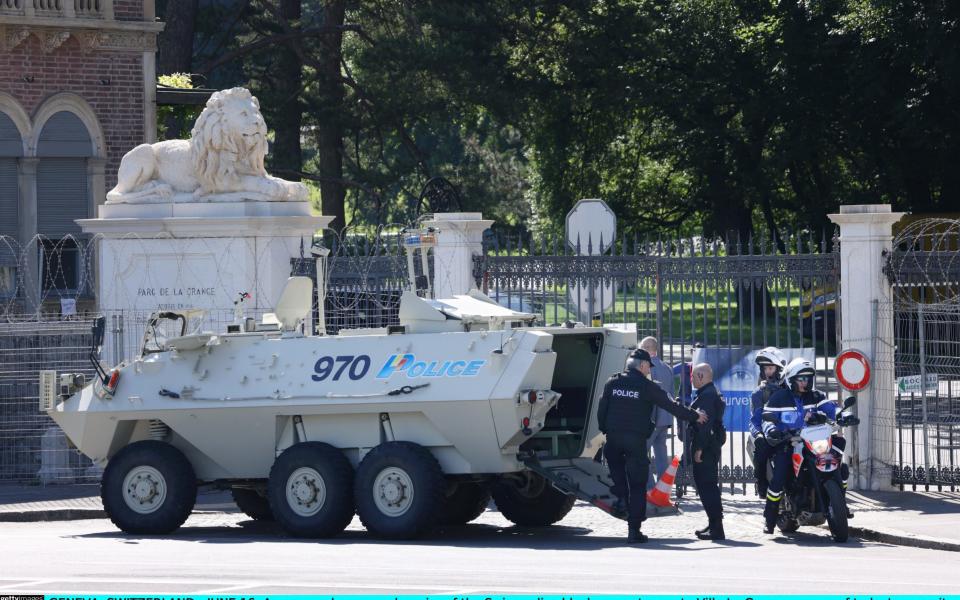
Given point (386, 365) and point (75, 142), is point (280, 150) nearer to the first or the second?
point (75, 142)

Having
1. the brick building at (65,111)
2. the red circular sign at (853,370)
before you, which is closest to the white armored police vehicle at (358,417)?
the red circular sign at (853,370)

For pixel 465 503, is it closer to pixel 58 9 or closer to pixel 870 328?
pixel 870 328

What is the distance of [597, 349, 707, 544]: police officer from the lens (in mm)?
13695

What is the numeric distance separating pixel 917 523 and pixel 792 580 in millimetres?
3966

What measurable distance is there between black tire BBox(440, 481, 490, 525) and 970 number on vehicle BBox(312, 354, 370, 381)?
1.55 metres

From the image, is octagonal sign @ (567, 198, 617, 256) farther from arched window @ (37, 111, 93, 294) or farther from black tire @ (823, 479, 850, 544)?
arched window @ (37, 111, 93, 294)

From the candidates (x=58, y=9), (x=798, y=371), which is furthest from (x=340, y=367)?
(x=58, y=9)

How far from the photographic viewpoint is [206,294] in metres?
19.1

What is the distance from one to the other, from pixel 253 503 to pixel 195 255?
4.10 meters

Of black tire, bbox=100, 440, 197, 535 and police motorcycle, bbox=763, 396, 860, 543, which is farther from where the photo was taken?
black tire, bbox=100, 440, 197, 535

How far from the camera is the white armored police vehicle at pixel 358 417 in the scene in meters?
13.9

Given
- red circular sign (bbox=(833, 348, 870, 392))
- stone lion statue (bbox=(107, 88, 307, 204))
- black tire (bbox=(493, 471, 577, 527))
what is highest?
stone lion statue (bbox=(107, 88, 307, 204))

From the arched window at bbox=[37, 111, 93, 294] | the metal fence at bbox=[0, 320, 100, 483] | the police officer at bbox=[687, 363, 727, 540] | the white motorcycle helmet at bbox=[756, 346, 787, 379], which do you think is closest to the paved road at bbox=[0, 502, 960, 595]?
the police officer at bbox=[687, 363, 727, 540]

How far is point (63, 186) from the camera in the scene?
82.7 ft
